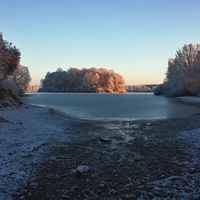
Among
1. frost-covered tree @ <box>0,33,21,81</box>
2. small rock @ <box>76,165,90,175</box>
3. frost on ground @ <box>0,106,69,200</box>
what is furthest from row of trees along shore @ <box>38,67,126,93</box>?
small rock @ <box>76,165,90,175</box>

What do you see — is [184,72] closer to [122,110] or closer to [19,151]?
[122,110]

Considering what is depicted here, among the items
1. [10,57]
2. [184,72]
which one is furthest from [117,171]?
[184,72]

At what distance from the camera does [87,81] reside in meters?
117

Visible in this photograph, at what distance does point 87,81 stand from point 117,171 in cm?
11178

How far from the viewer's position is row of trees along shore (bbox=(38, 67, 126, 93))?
117m

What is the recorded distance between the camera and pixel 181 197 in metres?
4.27

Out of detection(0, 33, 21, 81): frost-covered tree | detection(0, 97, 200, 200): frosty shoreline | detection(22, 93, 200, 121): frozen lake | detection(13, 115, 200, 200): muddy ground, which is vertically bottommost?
detection(13, 115, 200, 200): muddy ground

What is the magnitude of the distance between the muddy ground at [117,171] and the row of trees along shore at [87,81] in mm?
104780

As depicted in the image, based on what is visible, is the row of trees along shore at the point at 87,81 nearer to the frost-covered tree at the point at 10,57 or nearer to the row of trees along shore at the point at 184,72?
the row of trees along shore at the point at 184,72

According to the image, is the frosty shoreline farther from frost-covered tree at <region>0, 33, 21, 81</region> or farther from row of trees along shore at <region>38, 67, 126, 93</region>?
row of trees along shore at <region>38, 67, 126, 93</region>

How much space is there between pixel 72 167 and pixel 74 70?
420ft

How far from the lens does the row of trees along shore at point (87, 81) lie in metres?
117

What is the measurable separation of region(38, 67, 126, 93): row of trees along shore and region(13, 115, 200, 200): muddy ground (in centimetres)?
10478

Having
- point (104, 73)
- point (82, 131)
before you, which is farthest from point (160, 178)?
point (104, 73)
